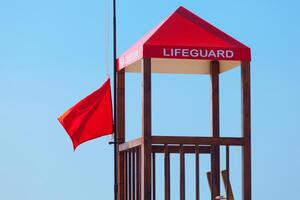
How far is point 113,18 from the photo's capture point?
13047mm

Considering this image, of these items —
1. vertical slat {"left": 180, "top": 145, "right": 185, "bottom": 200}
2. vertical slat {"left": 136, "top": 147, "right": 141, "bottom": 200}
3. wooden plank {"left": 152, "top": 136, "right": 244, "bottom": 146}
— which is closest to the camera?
wooden plank {"left": 152, "top": 136, "right": 244, "bottom": 146}

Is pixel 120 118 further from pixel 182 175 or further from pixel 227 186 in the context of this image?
pixel 227 186

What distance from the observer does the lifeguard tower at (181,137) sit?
39.6 feet

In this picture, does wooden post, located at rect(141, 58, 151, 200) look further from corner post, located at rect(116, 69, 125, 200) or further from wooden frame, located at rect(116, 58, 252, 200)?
corner post, located at rect(116, 69, 125, 200)

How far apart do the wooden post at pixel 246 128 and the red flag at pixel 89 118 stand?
2.07 metres

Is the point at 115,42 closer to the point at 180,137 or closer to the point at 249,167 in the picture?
the point at 180,137

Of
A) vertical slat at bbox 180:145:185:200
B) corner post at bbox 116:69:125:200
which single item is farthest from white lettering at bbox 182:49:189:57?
corner post at bbox 116:69:125:200

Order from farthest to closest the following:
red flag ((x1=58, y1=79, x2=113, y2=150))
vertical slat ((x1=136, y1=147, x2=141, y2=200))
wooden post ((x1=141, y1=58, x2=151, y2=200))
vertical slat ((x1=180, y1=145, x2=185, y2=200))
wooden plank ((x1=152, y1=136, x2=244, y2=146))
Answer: red flag ((x1=58, y1=79, x2=113, y2=150)) < vertical slat ((x1=136, y1=147, x2=141, y2=200)) < vertical slat ((x1=180, y1=145, x2=185, y2=200)) < wooden plank ((x1=152, y1=136, x2=244, y2=146)) < wooden post ((x1=141, y1=58, x2=151, y2=200))

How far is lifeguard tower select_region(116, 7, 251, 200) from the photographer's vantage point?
476 inches

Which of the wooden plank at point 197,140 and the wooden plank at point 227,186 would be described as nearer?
the wooden plank at point 197,140

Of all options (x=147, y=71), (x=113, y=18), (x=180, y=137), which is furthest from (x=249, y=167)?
(x=113, y=18)

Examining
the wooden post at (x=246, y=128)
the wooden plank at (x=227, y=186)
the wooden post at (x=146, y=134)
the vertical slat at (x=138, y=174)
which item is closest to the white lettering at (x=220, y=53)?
the wooden post at (x=246, y=128)

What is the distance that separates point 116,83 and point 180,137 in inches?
76.9

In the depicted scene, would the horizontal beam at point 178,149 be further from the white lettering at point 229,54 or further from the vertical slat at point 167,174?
the white lettering at point 229,54
